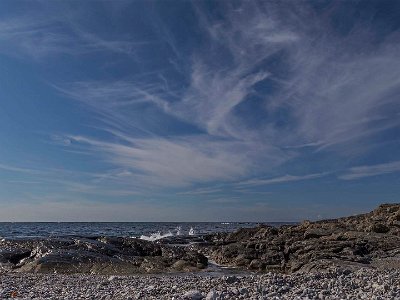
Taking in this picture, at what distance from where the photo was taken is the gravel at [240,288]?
1237 cm

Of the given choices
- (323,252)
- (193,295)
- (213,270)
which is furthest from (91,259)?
(193,295)

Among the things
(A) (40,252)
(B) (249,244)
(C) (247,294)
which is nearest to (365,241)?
(B) (249,244)

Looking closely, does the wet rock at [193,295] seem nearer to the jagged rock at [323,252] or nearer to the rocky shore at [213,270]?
the rocky shore at [213,270]

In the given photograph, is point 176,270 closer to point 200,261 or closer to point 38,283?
point 200,261

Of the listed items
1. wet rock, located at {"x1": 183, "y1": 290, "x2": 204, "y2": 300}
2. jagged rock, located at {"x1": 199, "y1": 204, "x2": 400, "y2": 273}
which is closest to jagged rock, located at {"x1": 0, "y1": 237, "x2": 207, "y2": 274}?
jagged rock, located at {"x1": 199, "y1": 204, "x2": 400, "y2": 273}

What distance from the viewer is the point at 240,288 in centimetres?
1324

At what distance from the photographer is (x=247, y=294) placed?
41.3 ft

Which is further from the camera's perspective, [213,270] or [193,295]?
[213,270]

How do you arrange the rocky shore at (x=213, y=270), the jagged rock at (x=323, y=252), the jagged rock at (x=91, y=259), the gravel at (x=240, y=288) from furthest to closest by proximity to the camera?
the jagged rock at (x=91, y=259) → the jagged rock at (x=323, y=252) → the rocky shore at (x=213, y=270) → the gravel at (x=240, y=288)

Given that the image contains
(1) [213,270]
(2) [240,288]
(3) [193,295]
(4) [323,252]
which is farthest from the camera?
(1) [213,270]

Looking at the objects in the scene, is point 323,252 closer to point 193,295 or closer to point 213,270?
point 213,270

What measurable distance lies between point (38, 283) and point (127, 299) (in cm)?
684

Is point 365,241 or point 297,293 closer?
point 297,293

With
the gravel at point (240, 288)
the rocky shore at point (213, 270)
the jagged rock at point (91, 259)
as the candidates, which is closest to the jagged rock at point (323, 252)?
the rocky shore at point (213, 270)
